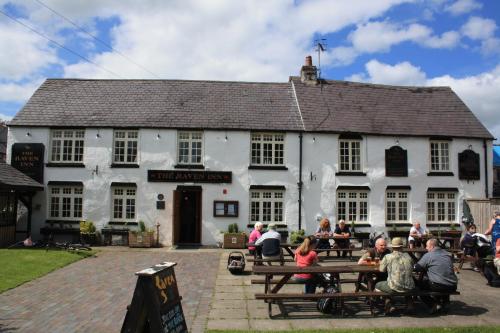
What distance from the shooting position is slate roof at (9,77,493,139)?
19531 mm

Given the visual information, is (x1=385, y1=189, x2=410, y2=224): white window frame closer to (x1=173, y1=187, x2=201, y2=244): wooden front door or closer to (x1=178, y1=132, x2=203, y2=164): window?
(x1=173, y1=187, x2=201, y2=244): wooden front door

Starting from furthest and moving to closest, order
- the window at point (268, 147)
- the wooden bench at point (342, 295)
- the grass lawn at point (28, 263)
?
the window at point (268, 147), the grass lawn at point (28, 263), the wooden bench at point (342, 295)

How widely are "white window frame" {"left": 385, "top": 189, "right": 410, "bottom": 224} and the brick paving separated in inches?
376

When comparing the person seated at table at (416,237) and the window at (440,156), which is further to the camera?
the window at (440,156)

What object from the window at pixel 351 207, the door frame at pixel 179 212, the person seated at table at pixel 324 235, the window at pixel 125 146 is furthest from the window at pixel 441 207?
the window at pixel 125 146

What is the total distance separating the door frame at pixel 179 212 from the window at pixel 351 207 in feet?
21.7

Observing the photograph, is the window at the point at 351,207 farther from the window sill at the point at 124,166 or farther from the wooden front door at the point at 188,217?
the window sill at the point at 124,166

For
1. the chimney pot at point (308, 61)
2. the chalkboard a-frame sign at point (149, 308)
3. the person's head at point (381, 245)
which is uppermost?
the chimney pot at point (308, 61)

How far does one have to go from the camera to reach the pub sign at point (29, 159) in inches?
744

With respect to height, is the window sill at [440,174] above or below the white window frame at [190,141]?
below

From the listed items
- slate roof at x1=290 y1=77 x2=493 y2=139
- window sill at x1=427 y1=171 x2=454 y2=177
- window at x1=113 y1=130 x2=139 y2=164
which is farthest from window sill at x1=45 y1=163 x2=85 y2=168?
window sill at x1=427 y1=171 x2=454 y2=177

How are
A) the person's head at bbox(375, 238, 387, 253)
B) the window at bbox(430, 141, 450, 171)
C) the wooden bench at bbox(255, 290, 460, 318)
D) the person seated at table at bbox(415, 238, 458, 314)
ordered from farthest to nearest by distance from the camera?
the window at bbox(430, 141, 450, 171), the person's head at bbox(375, 238, 387, 253), the person seated at table at bbox(415, 238, 458, 314), the wooden bench at bbox(255, 290, 460, 318)

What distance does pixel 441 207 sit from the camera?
19.9 metres

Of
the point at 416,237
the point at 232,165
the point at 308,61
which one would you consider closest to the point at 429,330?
the point at 416,237
